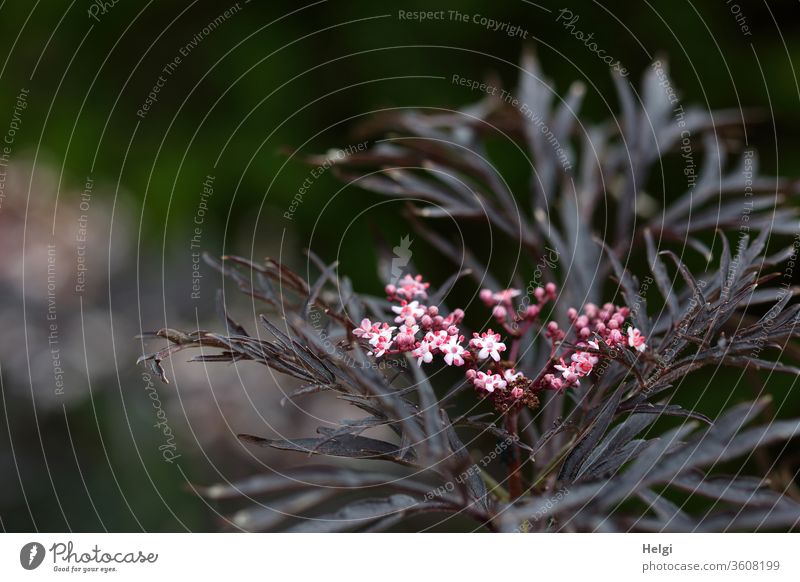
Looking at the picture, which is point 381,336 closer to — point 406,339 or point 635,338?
point 406,339

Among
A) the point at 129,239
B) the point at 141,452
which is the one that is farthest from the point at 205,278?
the point at 141,452

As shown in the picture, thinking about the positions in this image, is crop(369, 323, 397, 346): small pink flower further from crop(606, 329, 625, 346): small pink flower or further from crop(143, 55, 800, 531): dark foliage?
crop(606, 329, 625, 346): small pink flower

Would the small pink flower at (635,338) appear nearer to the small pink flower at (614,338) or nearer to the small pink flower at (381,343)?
the small pink flower at (614,338)

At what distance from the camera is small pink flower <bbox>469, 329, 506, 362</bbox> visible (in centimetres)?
46

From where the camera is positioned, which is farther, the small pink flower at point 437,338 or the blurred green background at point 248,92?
the blurred green background at point 248,92

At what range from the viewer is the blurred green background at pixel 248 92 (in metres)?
1.62

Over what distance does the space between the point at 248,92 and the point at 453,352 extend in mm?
1430
